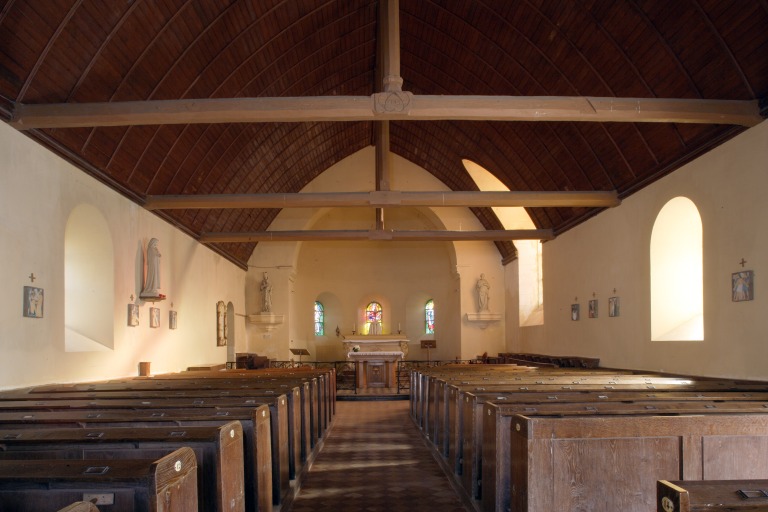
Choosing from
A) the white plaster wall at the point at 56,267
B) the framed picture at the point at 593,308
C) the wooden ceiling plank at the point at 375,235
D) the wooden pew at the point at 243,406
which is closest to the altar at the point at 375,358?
the wooden ceiling plank at the point at 375,235

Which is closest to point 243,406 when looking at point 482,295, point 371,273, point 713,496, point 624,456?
point 624,456

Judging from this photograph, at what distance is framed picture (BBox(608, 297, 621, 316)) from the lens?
12.6 meters

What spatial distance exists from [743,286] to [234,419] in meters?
7.07

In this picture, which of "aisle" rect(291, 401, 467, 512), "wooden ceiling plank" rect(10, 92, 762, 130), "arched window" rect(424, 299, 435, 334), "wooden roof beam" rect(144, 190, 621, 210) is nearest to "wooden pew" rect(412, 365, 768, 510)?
"aisle" rect(291, 401, 467, 512)

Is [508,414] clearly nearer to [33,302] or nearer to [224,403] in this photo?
[224,403]

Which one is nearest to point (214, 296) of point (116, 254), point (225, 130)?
point (225, 130)

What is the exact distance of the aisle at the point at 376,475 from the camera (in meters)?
5.77

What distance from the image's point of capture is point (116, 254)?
1135 cm

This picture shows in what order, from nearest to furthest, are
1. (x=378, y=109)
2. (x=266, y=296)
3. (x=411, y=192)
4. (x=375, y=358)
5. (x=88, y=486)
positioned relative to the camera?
1. (x=88, y=486)
2. (x=378, y=109)
3. (x=411, y=192)
4. (x=375, y=358)
5. (x=266, y=296)

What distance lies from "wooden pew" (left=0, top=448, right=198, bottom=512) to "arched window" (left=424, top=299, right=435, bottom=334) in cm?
2306

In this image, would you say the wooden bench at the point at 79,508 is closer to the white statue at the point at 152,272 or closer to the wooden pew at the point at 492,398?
the wooden pew at the point at 492,398

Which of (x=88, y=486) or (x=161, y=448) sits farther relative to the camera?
(x=161, y=448)

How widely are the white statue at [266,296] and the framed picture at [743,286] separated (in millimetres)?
15890

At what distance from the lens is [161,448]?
3279mm
